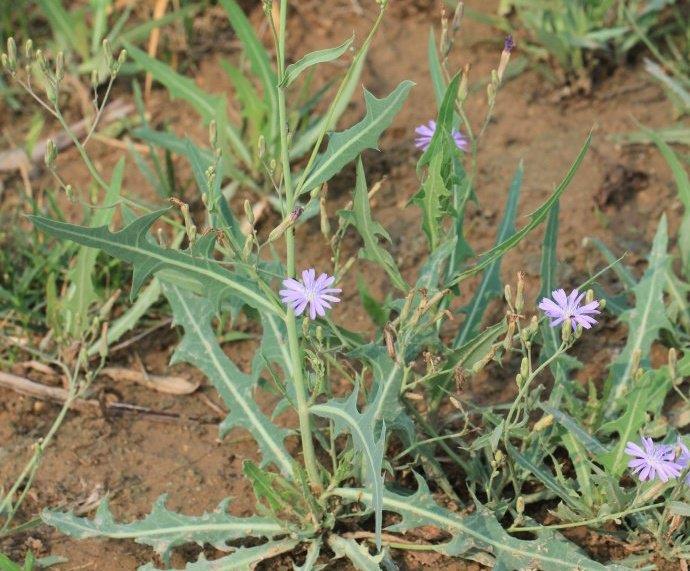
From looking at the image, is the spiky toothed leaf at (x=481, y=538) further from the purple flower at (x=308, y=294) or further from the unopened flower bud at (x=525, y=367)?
the purple flower at (x=308, y=294)

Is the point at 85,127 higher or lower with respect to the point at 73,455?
higher

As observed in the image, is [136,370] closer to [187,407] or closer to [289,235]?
[187,407]

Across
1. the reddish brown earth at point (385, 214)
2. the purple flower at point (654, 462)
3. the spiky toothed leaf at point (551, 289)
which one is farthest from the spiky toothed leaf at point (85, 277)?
the purple flower at point (654, 462)

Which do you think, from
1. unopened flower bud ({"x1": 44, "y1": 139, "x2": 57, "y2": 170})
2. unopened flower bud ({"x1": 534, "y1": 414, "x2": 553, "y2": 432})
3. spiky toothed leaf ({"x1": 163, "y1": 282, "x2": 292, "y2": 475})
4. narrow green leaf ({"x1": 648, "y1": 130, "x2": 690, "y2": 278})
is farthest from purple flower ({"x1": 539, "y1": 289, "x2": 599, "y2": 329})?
unopened flower bud ({"x1": 44, "y1": 139, "x2": 57, "y2": 170})

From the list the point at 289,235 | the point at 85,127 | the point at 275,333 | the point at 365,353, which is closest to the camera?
the point at 289,235

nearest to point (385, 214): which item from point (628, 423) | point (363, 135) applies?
point (363, 135)

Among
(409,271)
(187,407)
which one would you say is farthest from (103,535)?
(409,271)
